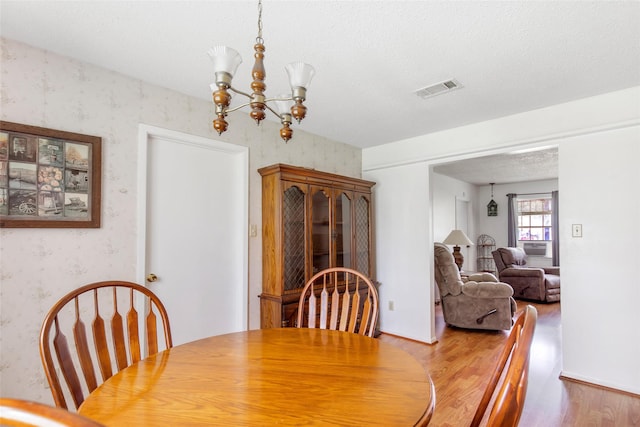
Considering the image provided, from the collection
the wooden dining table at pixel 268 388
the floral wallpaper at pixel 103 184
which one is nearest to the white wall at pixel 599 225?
the wooden dining table at pixel 268 388

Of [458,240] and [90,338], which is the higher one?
[458,240]

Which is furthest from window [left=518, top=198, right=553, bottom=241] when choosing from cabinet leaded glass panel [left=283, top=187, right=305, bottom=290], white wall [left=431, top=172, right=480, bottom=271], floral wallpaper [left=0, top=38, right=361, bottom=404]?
floral wallpaper [left=0, top=38, right=361, bottom=404]

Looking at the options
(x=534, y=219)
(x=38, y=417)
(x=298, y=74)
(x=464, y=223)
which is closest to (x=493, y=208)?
(x=534, y=219)

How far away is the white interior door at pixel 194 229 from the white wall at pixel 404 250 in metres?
1.88

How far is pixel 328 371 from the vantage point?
1.20 meters

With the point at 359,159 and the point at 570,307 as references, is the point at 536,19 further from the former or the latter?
the point at 359,159

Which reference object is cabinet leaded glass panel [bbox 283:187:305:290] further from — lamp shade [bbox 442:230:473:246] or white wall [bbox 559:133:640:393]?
lamp shade [bbox 442:230:473:246]

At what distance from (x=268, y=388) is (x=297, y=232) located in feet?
6.82

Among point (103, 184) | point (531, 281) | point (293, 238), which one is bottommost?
point (531, 281)

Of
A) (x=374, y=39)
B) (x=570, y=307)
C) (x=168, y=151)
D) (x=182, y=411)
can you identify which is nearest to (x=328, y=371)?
(x=182, y=411)

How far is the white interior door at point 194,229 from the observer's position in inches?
97.7

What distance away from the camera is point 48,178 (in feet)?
6.47

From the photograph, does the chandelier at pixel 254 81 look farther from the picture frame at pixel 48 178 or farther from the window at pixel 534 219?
the window at pixel 534 219

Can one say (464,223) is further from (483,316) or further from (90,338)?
(90,338)
